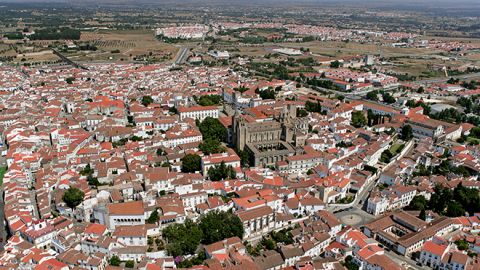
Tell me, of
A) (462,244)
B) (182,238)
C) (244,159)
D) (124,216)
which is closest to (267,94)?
(244,159)

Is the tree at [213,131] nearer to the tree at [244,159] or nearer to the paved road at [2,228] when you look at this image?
the tree at [244,159]

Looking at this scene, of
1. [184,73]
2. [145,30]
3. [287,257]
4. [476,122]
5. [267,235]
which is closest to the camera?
[287,257]

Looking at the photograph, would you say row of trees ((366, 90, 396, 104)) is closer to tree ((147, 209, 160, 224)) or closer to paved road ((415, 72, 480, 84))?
paved road ((415, 72, 480, 84))

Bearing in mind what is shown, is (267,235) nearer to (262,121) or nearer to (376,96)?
(262,121)

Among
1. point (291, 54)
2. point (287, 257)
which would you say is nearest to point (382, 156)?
point (287, 257)

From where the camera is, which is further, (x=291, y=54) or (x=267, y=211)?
(x=291, y=54)

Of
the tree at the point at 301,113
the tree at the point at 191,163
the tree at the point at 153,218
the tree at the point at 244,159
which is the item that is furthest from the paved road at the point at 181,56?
the tree at the point at 153,218
